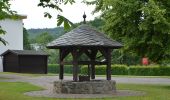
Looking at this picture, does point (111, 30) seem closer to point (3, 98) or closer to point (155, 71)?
point (3, 98)

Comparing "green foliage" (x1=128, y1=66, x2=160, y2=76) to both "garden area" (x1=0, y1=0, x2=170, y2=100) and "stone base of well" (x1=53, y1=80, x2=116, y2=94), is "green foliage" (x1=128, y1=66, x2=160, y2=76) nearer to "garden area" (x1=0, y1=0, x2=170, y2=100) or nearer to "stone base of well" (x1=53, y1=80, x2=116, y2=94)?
"garden area" (x1=0, y1=0, x2=170, y2=100)

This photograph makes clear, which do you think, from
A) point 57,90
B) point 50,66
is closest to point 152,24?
point 57,90

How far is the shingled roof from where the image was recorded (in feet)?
67.3

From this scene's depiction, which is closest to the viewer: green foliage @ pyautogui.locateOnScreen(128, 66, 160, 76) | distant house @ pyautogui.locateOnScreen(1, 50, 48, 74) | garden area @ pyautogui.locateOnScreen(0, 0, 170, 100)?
garden area @ pyautogui.locateOnScreen(0, 0, 170, 100)

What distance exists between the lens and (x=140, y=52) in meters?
26.5

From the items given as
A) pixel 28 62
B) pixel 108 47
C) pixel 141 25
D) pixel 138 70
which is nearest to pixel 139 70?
pixel 138 70

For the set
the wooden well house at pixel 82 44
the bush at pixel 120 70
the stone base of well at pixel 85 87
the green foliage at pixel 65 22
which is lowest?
the stone base of well at pixel 85 87

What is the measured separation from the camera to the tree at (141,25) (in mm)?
23181

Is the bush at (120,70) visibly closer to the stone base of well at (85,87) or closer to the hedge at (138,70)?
the hedge at (138,70)

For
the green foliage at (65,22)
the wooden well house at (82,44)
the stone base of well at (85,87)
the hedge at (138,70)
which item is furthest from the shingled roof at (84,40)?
the hedge at (138,70)

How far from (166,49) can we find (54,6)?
1986 cm

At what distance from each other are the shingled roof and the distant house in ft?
99.9

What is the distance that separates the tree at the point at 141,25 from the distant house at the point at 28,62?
26292 millimetres

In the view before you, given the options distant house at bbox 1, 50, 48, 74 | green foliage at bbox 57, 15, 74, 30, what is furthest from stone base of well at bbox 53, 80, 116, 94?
distant house at bbox 1, 50, 48, 74
